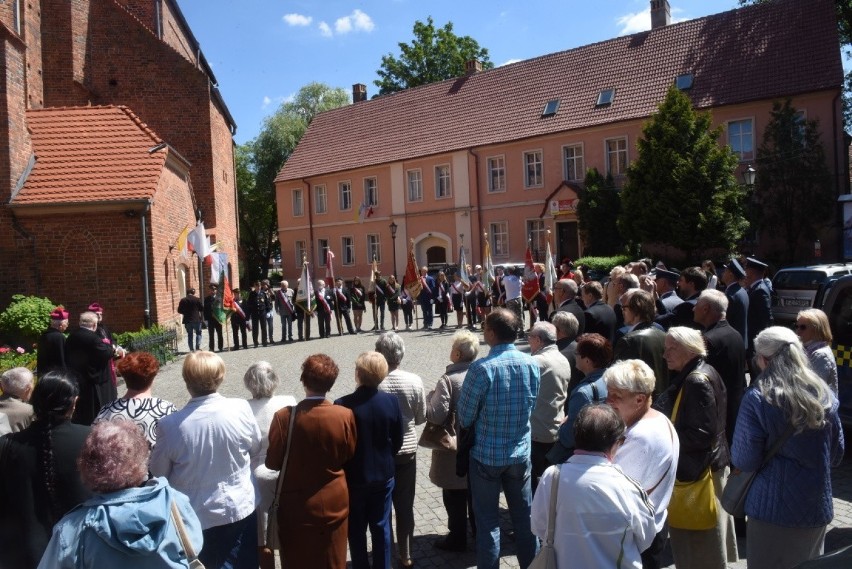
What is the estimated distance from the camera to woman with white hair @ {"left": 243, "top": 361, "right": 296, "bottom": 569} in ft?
14.7

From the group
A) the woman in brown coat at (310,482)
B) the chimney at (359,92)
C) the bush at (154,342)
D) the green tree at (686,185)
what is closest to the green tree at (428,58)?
the chimney at (359,92)

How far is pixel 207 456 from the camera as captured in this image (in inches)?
151

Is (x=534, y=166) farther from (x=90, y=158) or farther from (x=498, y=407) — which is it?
(x=498, y=407)

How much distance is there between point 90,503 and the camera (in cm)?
264

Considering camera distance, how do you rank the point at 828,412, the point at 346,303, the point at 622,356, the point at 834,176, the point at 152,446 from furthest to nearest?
1. the point at 834,176
2. the point at 346,303
3. the point at 622,356
4. the point at 152,446
5. the point at 828,412

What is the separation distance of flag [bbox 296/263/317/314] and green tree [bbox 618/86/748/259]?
41.9 ft

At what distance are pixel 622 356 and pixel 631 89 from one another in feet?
93.6

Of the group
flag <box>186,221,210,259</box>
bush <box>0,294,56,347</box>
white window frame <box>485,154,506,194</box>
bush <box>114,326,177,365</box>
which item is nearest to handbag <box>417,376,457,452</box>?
bush <box>114,326,177,365</box>

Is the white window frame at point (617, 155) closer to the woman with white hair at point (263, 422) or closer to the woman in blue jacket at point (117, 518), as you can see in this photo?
the woman with white hair at point (263, 422)

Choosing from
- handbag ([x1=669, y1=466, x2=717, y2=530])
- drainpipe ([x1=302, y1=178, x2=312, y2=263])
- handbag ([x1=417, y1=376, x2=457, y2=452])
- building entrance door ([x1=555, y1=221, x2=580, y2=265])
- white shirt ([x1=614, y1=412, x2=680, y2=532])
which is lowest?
handbag ([x1=669, y1=466, x2=717, y2=530])

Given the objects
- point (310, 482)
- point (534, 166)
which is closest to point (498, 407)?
point (310, 482)

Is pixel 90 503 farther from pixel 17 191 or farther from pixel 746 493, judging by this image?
pixel 17 191

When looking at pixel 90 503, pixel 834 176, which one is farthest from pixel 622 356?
pixel 834 176

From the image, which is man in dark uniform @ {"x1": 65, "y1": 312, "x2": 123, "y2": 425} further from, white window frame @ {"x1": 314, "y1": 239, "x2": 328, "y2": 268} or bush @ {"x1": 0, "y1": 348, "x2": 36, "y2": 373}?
white window frame @ {"x1": 314, "y1": 239, "x2": 328, "y2": 268}
